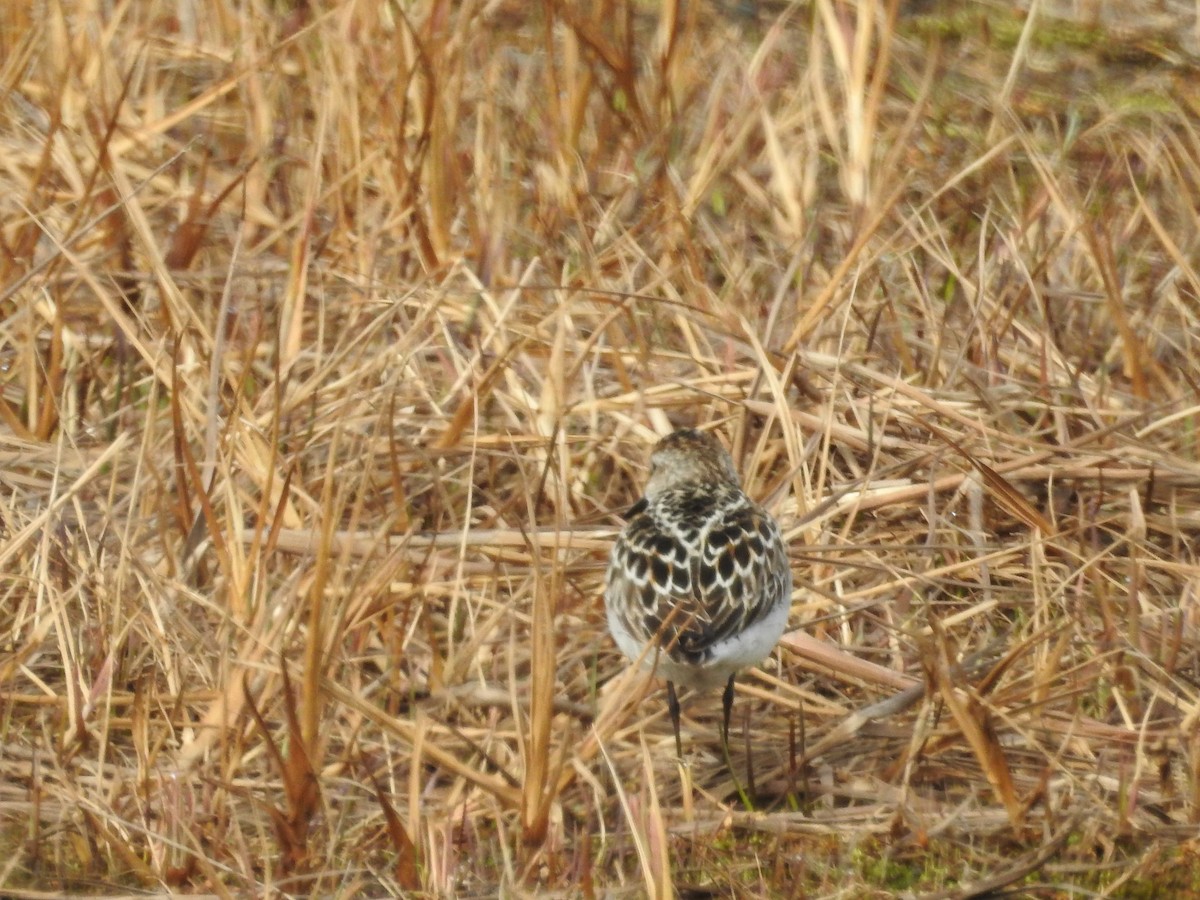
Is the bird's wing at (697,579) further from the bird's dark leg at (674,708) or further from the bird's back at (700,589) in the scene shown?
the bird's dark leg at (674,708)

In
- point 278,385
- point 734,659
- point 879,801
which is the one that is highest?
point 278,385

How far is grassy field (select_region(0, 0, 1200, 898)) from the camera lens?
4.39 meters

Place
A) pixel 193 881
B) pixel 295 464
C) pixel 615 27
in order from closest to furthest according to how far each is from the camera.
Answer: pixel 193 881 → pixel 295 464 → pixel 615 27

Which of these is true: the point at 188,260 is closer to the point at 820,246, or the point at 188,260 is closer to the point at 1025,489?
the point at 820,246

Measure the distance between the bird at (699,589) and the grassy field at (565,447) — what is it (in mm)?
192

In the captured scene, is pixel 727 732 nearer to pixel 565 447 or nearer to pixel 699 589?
pixel 699 589

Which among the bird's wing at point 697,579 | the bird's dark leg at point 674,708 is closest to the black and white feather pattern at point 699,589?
the bird's wing at point 697,579

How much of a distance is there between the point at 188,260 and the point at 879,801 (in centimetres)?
350

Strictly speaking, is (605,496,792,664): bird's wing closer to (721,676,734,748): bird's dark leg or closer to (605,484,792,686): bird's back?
(605,484,792,686): bird's back

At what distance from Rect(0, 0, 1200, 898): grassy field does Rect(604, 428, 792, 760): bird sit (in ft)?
0.63

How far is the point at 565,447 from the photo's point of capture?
5668 mm

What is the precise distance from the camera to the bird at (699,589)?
14.7 feet

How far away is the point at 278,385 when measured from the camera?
4863mm

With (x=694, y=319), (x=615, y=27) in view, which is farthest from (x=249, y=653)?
(x=615, y=27)
